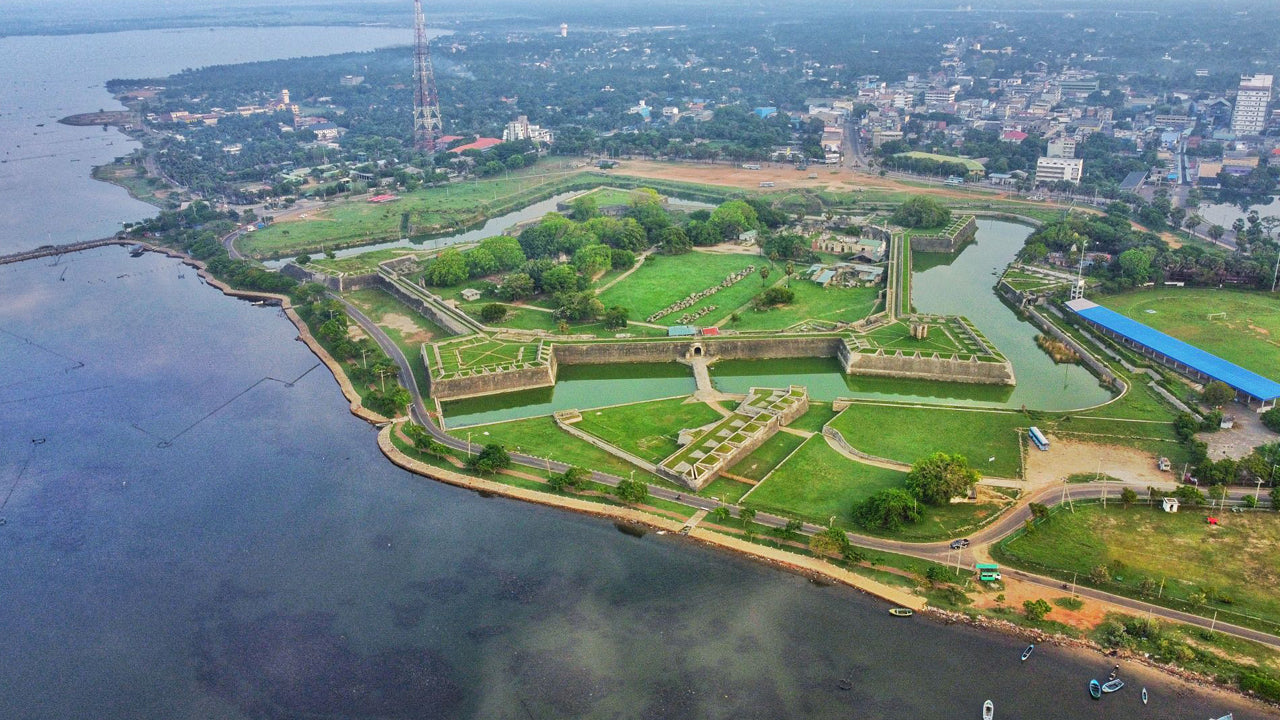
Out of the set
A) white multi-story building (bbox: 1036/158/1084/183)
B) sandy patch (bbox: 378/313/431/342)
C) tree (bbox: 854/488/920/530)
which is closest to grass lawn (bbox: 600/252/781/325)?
sandy patch (bbox: 378/313/431/342)

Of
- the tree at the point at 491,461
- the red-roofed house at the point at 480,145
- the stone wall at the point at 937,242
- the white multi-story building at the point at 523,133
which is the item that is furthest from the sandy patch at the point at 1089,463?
the white multi-story building at the point at 523,133

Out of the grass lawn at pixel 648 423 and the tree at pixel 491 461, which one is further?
the grass lawn at pixel 648 423

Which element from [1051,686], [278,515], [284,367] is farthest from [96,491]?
[1051,686]

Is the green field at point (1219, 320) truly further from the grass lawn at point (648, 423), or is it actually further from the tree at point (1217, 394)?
the grass lawn at point (648, 423)

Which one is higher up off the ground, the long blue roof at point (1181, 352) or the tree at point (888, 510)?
the long blue roof at point (1181, 352)

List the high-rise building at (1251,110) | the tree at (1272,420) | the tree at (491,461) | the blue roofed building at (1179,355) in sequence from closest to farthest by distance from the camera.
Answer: the tree at (491,461) → the tree at (1272,420) → the blue roofed building at (1179,355) → the high-rise building at (1251,110)

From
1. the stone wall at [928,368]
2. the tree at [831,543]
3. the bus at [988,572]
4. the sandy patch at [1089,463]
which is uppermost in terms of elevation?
the stone wall at [928,368]

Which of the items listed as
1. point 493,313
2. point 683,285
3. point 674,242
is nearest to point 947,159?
point 674,242

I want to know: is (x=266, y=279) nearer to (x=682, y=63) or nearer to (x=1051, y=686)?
(x=1051, y=686)

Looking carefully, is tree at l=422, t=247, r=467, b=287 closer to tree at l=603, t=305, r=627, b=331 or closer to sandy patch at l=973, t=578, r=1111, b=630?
tree at l=603, t=305, r=627, b=331

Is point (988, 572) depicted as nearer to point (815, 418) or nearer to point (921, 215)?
point (815, 418)
